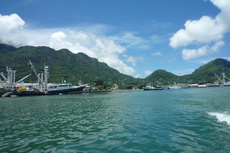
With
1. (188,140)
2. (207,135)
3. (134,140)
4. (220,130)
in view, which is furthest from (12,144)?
(220,130)

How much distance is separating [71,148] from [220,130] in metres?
10.5

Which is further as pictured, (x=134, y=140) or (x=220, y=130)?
(x=220, y=130)

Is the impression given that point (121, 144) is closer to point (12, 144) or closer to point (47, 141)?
point (47, 141)

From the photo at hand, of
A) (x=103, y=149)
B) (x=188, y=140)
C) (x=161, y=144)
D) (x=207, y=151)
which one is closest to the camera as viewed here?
(x=207, y=151)

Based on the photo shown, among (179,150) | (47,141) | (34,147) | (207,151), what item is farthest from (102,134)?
(207,151)

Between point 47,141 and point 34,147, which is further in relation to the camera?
point 47,141

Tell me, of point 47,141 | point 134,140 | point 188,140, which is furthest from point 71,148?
point 188,140

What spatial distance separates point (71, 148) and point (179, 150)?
18.3 ft

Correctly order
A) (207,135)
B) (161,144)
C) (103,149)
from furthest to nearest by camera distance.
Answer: (207,135) → (161,144) → (103,149)

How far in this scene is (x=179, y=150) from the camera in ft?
21.7

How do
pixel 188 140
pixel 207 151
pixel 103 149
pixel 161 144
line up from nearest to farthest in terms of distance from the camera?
pixel 207 151, pixel 103 149, pixel 161 144, pixel 188 140

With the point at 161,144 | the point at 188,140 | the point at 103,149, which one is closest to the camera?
the point at 103,149

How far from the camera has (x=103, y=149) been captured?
7020 millimetres

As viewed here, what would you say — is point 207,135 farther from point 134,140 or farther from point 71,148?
point 71,148
